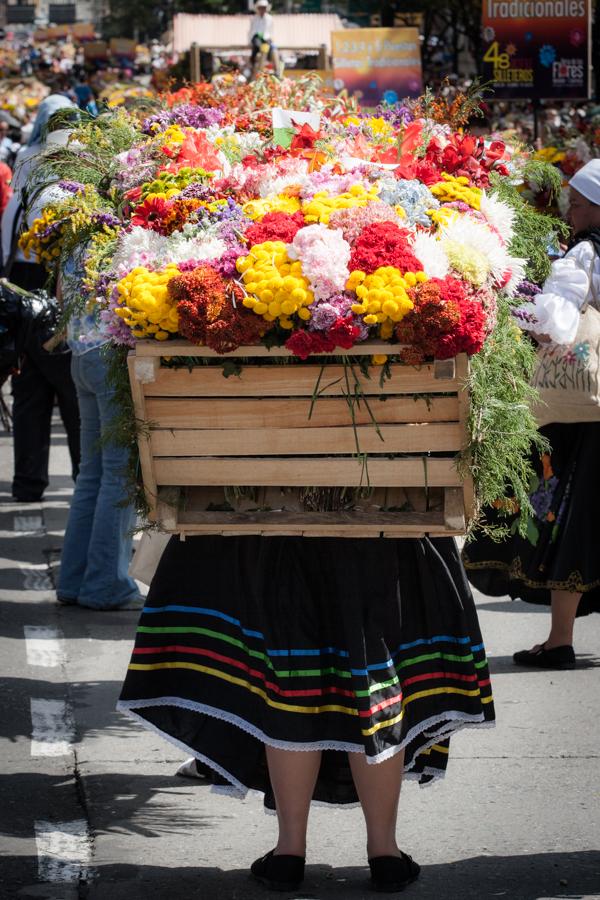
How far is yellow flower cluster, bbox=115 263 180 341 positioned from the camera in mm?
3277

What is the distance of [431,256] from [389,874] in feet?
5.46

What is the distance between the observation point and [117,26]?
77.1m

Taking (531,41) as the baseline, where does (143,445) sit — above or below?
below

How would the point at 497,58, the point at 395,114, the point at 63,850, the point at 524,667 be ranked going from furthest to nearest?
1. the point at 497,58
2. the point at 524,667
3. the point at 395,114
4. the point at 63,850

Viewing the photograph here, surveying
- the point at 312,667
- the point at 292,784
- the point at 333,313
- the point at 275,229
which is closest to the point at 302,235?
the point at 275,229

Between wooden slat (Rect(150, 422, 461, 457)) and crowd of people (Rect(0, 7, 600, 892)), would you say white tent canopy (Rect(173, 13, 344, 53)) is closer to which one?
crowd of people (Rect(0, 7, 600, 892))

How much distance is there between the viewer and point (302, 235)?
10.8ft

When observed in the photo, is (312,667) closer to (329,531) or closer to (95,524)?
(329,531)

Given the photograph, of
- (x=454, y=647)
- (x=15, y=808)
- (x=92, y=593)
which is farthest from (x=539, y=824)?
(x=92, y=593)

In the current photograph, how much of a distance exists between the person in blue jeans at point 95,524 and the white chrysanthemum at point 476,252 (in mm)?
2941

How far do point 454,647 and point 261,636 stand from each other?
53cm

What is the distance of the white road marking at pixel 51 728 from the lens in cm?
477

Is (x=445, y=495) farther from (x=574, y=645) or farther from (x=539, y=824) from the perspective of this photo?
(x=574, y=645)

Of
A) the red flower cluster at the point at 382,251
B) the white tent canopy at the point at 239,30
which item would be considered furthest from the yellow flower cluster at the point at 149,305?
the white tent canopy at the point at 239,30
